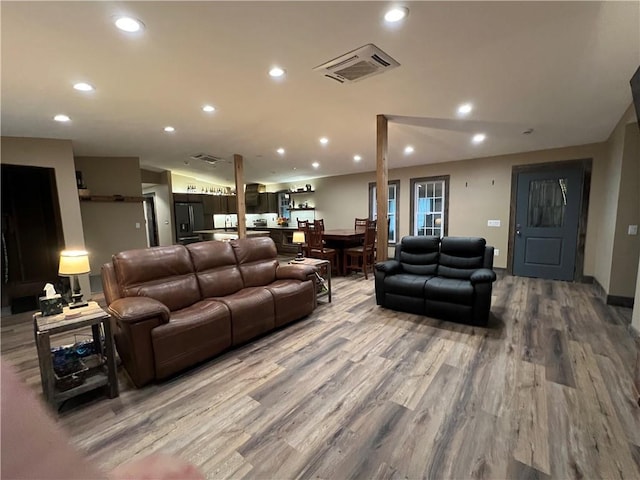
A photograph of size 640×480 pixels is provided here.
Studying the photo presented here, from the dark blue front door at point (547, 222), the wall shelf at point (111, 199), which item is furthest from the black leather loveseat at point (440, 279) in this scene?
the wall shelf at point (111, 199)

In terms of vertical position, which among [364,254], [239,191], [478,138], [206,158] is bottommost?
[364,254]

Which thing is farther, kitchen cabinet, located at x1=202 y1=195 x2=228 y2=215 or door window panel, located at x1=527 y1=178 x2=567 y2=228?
kitchen cabinet, located at x1=202 y1=195 x2=228 y2=215

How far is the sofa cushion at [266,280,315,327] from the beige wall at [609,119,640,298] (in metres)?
4.06

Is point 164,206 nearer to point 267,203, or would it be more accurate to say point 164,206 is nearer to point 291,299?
point 267,203

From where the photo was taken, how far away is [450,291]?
323cm

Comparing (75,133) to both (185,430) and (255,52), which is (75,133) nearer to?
(255,52)

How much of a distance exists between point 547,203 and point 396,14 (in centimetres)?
485

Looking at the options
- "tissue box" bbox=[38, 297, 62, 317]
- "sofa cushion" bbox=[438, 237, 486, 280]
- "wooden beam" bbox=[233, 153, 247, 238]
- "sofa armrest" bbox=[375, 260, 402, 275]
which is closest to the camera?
"tissue box" bbox=[38, 297, 62, 317]

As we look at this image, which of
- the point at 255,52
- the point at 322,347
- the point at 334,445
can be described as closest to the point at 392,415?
the point at 334,445

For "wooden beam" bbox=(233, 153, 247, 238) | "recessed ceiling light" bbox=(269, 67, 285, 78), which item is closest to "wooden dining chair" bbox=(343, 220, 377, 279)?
"wooden beam" bbox=(233, 153, 247, 238)

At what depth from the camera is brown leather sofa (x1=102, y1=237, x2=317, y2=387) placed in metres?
2.18

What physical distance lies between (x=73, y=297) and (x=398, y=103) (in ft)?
12.4

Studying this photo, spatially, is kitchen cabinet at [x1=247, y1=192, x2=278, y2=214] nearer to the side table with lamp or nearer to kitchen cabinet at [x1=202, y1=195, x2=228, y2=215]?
kitchen cabinet at [x1=202, y1=195, x2=228, y2=215]

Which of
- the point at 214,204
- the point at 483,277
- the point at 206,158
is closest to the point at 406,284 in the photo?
the point at 483,277
